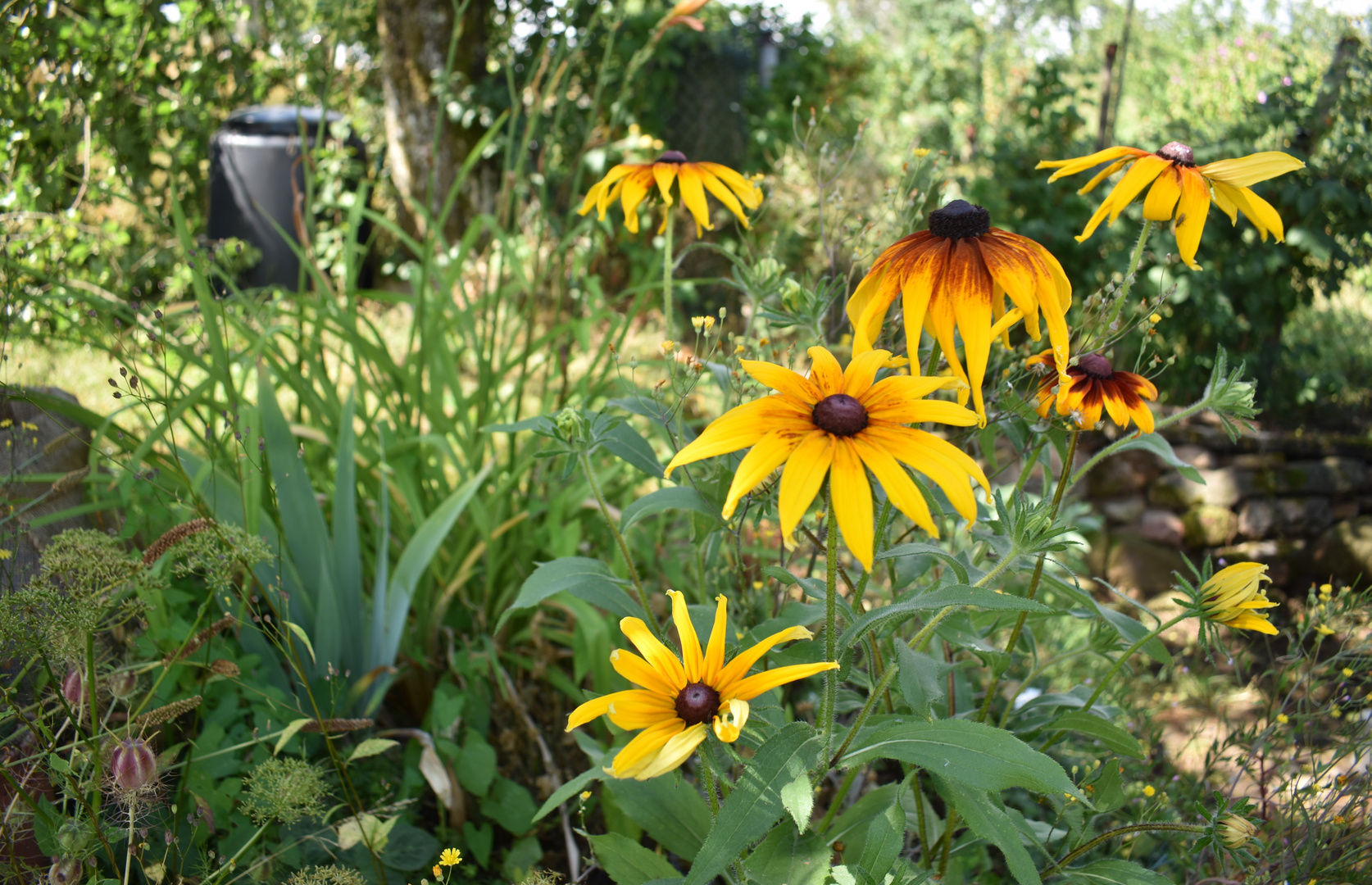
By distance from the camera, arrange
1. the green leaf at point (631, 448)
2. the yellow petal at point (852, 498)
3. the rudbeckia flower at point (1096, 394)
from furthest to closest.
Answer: the green leaf at point (631, 448)
the rudbeckia flower at point (1096, 394)
the yellow petal at point (852, 498)

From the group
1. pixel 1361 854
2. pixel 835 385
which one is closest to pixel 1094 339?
pixel 835 385

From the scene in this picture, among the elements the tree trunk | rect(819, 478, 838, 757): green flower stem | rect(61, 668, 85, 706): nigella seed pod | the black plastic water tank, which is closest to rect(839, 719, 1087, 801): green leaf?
rect(819, 478, 838, 757): green flower stem

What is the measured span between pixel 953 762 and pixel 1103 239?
3466mm

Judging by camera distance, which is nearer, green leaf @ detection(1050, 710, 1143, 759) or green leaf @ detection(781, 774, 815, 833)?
green leaf @ detection(781, 774, 815, 833)

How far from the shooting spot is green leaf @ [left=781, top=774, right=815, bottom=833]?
0.81 meters

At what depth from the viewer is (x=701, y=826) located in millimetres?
1300

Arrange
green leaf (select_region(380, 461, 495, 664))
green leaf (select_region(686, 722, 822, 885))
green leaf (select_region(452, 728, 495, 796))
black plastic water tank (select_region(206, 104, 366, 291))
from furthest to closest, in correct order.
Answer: black plastic water tank (select_region(206, 104, 366, 291)) < green leaf (select_region(380, 461, 495, 664)) < green leaf (select_region(452, 728, 495, 796)) < green leaf (select_region(686, 722, 822, 885))

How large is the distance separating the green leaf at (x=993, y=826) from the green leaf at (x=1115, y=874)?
0.73 ft

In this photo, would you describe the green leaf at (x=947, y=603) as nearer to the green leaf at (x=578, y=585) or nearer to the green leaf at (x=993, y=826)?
the green leaf at (x=993, y=826)

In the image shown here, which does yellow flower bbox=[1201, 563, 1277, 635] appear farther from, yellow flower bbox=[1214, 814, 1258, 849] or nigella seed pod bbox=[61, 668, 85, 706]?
nigella seed pod bbox=[61, 668, 85, 706]

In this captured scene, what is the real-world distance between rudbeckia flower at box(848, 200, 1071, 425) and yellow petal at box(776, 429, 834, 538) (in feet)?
0.52

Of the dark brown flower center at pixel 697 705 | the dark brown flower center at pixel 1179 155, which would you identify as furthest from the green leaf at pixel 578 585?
the dark brown flower center at pixel 1179 155

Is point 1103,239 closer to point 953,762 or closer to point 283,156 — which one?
point 953,762

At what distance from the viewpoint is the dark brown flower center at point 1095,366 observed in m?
1.09
